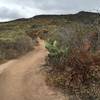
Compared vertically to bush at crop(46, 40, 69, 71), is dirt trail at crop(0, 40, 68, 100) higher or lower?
lower

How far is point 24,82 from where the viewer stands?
1579cm

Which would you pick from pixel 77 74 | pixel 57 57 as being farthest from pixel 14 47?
pixel 77 74

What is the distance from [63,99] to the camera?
1341 centimetres

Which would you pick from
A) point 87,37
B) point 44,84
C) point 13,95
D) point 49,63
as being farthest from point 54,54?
point 13,95

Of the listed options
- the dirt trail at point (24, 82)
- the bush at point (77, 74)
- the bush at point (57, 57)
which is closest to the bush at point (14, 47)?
the dirt trail at point (24, 82)

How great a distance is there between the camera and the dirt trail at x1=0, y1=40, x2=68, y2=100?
45.6 ft

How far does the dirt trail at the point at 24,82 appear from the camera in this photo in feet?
45.6

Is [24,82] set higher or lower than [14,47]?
higher

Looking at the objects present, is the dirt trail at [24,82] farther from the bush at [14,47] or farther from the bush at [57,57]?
the bush at [14,47]

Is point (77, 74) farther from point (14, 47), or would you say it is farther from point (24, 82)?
point (14, 47)

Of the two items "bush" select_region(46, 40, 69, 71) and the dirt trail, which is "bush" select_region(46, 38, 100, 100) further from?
the dirt trail

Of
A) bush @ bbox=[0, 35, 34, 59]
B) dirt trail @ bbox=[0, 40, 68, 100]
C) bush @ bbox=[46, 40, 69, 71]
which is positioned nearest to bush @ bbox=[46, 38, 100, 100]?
bush @ bbox=[46, 40, 69, 71]

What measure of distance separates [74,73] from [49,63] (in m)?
3.68

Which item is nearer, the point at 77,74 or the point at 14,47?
the point at 77,74
